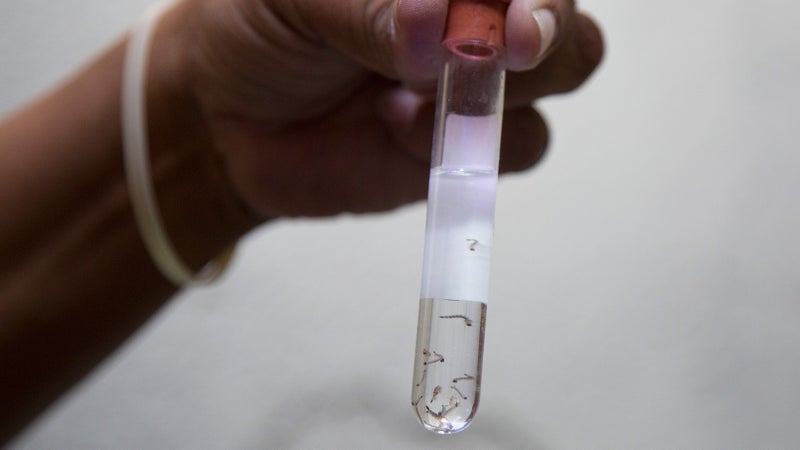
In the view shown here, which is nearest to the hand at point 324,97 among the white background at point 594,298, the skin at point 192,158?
the skin at point 192,158

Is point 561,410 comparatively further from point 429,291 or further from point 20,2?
point 20,2

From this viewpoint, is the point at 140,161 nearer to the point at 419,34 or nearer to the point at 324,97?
the point at 324,97

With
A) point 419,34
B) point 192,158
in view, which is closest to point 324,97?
point 192,158

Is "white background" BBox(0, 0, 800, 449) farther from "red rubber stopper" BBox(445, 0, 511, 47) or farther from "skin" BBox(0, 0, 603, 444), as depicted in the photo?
"red rubber stopper" BBox(445, 0, 511, 47)

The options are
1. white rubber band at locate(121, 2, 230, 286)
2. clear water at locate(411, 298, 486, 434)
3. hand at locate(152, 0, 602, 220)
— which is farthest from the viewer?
white rubber band at locate(121, 2, 230, 286)

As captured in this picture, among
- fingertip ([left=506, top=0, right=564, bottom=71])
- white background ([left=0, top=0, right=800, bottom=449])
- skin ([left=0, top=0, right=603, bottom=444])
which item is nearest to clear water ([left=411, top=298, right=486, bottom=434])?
fingertip ([left=506, top=0, right=564, bottom=71])

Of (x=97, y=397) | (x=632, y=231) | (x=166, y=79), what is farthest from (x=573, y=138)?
(x=97, y=397)

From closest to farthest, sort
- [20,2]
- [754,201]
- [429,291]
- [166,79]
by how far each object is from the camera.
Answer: [429,291], [166,79], [754,201], [20,2]
